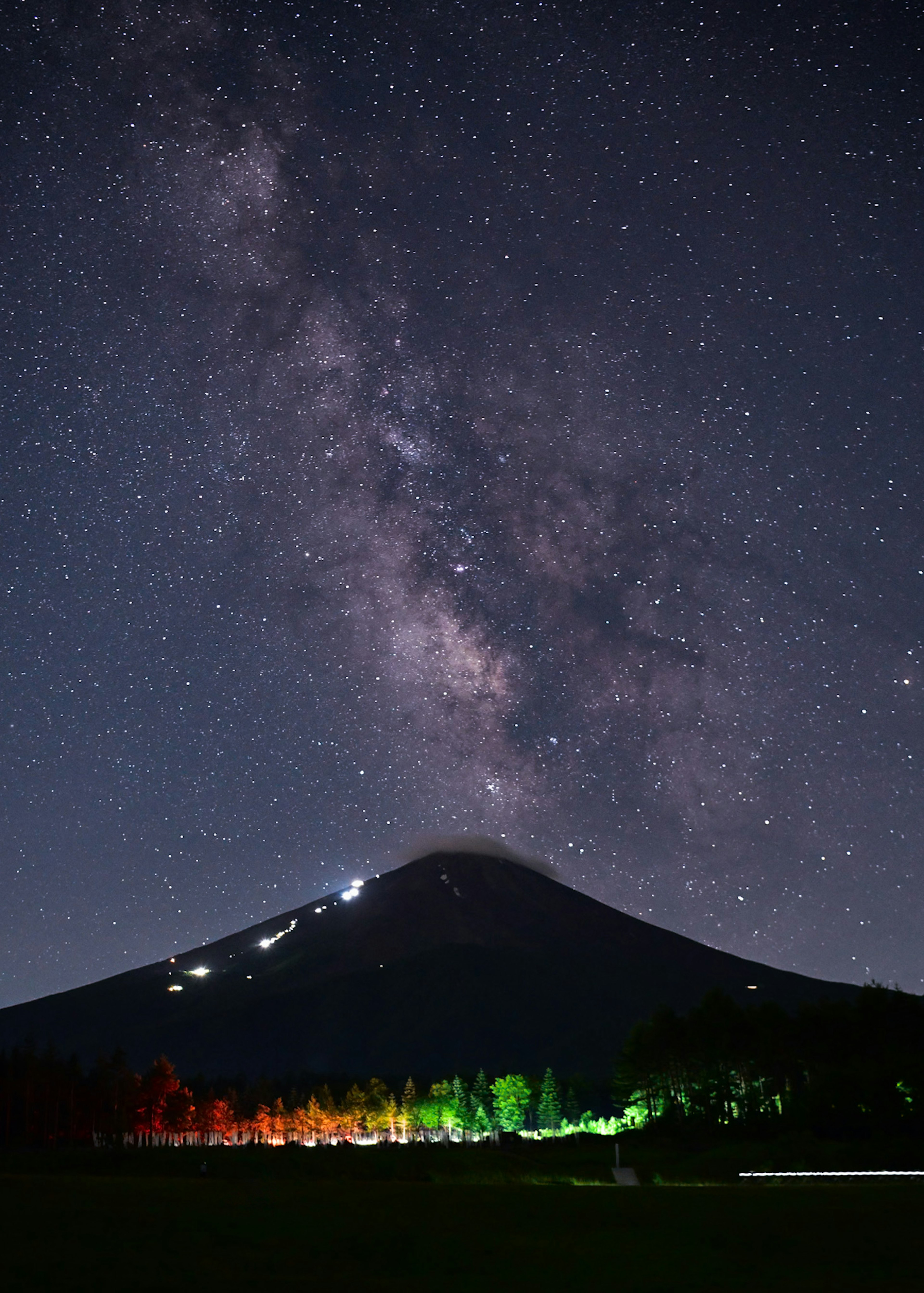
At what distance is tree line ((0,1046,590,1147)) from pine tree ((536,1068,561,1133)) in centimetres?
21

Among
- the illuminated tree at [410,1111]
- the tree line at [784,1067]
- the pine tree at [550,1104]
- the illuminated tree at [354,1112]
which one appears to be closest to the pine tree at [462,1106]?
the illuminated tree at [410,1111]

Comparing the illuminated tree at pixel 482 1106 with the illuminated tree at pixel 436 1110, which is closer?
the illuminated tree at pixel 436 1110

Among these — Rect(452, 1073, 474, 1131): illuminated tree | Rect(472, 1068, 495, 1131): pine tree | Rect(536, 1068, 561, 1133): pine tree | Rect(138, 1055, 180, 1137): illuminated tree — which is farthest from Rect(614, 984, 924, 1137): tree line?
Rect(138, 1055, 180, 1137): illuminated tree

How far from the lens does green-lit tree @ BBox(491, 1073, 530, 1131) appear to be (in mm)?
136625

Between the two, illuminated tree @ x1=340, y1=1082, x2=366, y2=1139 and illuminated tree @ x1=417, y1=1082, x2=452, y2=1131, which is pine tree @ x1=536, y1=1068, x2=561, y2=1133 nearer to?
illuminated tree @ x1=417, y1=1082, x2=452, y2=1131

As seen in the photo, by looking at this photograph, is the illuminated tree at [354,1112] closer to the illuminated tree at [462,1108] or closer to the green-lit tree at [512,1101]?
the illuminated tree at [462,1108]

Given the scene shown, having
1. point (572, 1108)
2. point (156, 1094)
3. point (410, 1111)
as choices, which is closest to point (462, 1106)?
point (410, 1111)

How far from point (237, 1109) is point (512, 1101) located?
3544cm

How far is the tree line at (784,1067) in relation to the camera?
212ft

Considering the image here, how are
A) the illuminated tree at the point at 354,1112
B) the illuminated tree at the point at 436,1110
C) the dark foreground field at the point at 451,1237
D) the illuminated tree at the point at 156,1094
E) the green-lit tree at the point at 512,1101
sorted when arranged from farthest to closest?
the green-lit tree at the point at 512,1101, the illuminated tree at the point at 436,1110, the illuminated tree at the point at 354,1112, the illuminated tree at the point at 156,1094, the dark foreground field at the point at 451,1237

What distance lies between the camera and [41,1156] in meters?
68.1

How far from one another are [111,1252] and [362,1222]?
22.6 ft

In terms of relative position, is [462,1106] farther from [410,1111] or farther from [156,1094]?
[156,1094]

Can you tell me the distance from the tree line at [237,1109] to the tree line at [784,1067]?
47304 mm
